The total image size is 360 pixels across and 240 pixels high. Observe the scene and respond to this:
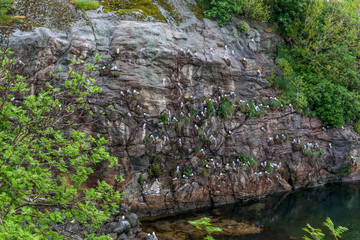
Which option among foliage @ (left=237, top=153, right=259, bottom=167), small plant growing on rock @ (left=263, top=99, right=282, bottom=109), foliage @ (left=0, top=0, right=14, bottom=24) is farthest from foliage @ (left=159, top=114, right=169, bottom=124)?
foliage @ (left=0, top=0, right=14, bottom=24)

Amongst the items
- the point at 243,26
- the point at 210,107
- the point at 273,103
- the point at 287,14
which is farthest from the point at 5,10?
the point at 287,14

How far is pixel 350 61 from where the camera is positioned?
69.6 feet

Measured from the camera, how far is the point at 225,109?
55.4ft

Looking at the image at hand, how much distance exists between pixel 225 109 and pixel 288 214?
20.3ft

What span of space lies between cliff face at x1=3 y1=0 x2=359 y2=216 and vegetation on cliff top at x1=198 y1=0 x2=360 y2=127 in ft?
3.38

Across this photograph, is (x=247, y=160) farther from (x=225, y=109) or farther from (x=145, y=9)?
(x=145, y=9)

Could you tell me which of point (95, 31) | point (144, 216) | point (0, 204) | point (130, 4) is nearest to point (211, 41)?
point (130, 4)

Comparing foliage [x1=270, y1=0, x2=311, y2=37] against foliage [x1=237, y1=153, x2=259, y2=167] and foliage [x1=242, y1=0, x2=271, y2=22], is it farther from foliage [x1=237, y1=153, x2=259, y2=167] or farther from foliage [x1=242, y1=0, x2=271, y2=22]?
foliage [x1=237, y1=153, x2=259, y2=167]

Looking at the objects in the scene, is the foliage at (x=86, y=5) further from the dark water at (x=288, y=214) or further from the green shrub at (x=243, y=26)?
the dark water at (x=288, y=214)

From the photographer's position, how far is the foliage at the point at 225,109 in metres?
16.8

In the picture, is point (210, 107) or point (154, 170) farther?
point (210, 107)

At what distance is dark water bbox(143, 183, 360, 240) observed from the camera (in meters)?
13.1

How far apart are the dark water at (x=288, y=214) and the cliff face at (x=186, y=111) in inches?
28.6

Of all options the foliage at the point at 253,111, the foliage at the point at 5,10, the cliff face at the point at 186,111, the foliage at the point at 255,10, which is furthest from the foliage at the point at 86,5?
the foliage at the point at 253,111
